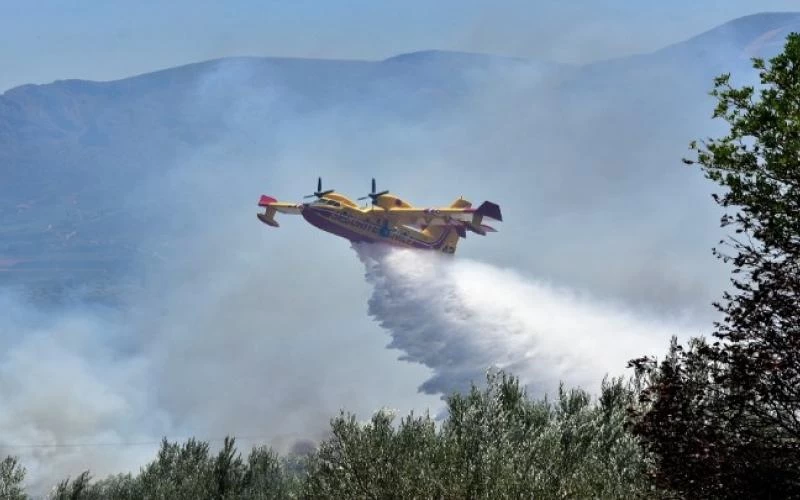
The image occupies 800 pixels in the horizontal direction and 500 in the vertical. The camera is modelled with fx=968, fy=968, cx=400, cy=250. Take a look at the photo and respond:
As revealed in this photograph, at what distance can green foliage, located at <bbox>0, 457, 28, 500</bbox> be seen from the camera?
47.5 metres

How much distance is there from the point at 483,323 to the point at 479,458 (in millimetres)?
102239

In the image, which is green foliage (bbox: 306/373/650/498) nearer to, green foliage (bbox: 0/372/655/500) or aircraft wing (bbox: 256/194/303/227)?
green foliage (bbox: 0/372/655/500)

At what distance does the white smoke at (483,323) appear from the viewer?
123 metres

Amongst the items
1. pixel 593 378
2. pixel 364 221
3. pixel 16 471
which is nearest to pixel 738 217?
pixel 16 471

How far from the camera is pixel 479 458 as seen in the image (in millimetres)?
25172

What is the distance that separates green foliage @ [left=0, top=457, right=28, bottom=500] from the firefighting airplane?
5971 cm

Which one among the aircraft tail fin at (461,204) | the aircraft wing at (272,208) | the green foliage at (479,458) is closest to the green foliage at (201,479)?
the green foliage at (479,458)

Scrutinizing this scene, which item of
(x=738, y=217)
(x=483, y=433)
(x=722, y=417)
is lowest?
(x=722, y=417)

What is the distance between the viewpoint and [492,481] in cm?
2294

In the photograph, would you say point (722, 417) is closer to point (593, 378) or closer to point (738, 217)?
point (738, 217)

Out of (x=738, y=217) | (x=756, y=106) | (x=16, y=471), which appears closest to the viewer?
(x=738, y=217)

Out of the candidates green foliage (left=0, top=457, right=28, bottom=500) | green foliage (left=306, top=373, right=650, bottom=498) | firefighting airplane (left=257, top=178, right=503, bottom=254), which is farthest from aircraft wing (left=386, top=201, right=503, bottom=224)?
green foliage (left=306, top=373, right=650, bottom=498)

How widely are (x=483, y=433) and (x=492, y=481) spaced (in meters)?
5.04

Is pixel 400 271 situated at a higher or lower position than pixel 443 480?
higher
